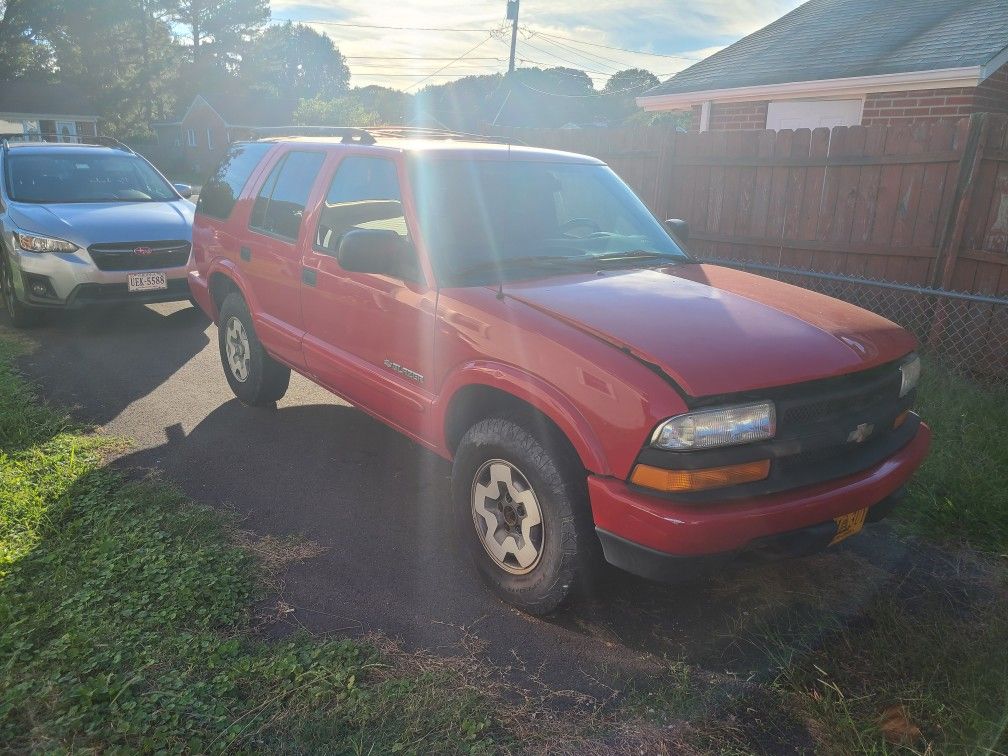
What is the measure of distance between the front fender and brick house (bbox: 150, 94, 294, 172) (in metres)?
53.0

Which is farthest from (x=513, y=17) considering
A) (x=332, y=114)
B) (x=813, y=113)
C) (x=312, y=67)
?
(x=312, y=67)

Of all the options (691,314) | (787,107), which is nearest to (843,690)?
(691,314)

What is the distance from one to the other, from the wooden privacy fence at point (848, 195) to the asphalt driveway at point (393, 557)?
3761 mm

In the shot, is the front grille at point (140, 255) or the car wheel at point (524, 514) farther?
the front grille at point (140, 255)

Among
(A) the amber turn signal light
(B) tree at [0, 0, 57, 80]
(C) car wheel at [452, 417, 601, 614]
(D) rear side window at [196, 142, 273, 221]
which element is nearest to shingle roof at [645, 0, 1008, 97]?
(D) rear side window at [196, 142, 273, 221]

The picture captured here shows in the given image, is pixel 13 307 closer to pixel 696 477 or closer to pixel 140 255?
pixel 140 255

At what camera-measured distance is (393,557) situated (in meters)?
3.80

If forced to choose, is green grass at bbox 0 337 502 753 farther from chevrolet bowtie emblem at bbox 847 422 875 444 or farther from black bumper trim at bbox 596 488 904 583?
chevrolet bowtie emblem at bbox 847 422 875 444

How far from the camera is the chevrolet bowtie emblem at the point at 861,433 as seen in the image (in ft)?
10.1

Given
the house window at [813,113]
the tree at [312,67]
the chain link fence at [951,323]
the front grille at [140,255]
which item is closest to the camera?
the chain link fence at [951,323]

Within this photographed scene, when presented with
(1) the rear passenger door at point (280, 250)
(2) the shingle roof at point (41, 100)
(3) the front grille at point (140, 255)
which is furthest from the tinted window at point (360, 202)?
(2) the shingle roof at point (41, 100)

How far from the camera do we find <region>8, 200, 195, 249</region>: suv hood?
7.46 m

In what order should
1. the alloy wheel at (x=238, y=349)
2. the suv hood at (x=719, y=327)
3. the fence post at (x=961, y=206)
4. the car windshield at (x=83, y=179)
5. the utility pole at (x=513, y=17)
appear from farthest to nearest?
the utility pole at (x=513, y=17), the car windshield at (x=83, y=179), the fence post at (x=961, y=206), the alloy wheel at (x=238, y=349), the suv hood at (x=719, y=327)

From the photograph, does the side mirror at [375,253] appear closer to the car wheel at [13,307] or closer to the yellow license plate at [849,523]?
the yellow license plate at [849,523]
